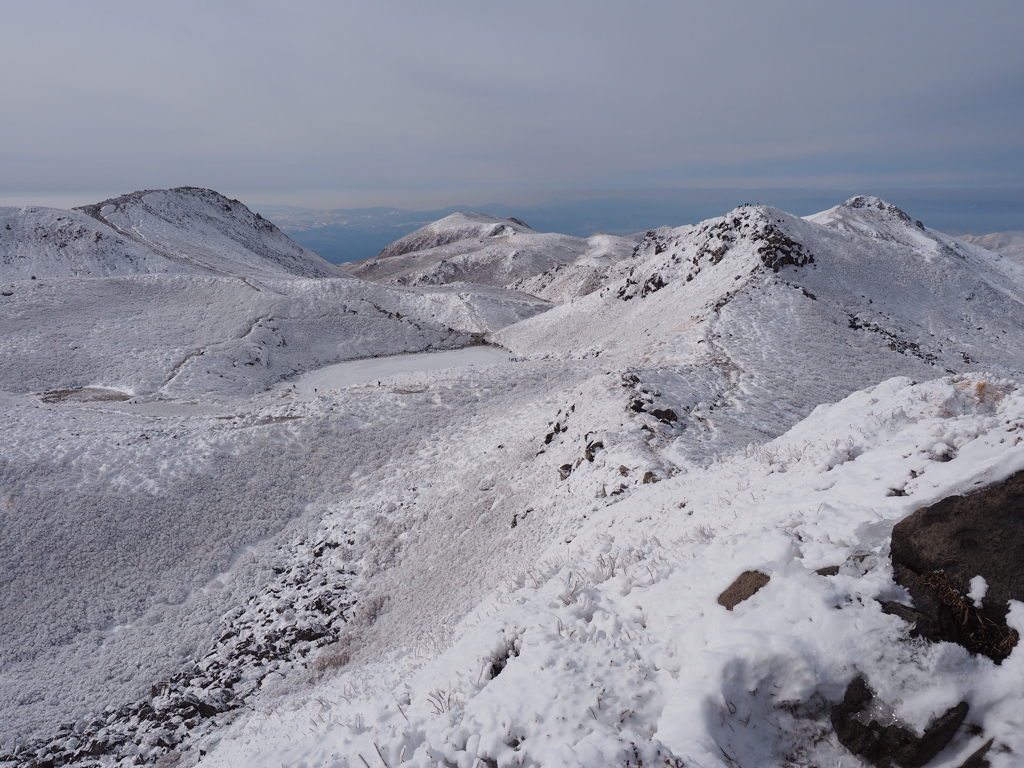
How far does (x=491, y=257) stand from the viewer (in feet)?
379

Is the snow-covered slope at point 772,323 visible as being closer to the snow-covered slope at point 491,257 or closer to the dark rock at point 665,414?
the dark rock at point 665,414

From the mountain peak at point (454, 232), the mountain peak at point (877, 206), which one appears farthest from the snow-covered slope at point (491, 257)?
the mountain peak at point (877, 206)

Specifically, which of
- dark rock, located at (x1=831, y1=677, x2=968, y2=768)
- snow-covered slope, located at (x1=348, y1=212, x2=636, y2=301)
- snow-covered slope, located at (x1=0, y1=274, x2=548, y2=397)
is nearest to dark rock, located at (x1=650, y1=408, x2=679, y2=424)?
dark rock, located at (x1=831, y1=677, x2=968, y2=768)

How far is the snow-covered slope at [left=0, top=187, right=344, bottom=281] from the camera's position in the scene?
54094mm

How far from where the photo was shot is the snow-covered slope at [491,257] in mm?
103831

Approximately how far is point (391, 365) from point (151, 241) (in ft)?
145

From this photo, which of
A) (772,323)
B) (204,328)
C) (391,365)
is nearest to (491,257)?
(391,365)

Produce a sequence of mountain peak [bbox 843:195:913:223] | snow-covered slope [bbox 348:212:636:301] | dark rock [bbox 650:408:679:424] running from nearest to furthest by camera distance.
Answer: dark rock [bbox 650:408:679:424], mountain peak [bbox 843:195:913:223], snow-covered slope [bbox 348:212:636:301]

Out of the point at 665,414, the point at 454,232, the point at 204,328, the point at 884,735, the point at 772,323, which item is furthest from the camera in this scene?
the point at 454,232

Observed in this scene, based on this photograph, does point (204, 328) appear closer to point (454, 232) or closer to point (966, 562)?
point (966, 562)

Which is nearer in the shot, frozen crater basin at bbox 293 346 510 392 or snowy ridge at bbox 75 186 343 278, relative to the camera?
frozen crater basin at bbox 293 346 510 392

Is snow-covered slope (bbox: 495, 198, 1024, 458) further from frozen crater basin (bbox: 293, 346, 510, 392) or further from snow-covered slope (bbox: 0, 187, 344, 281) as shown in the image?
snow-covered slope (bbox: 0, 187, 344, 281)

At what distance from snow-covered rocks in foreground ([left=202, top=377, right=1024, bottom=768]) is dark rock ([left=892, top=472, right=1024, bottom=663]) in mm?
169

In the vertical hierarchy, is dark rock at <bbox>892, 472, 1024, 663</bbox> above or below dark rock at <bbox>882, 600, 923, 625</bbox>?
above
